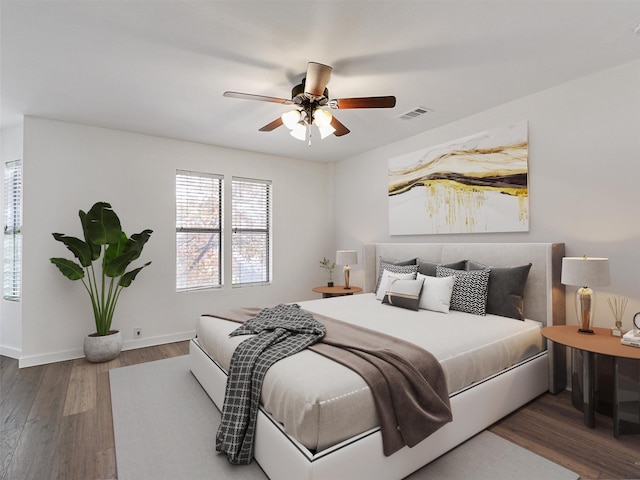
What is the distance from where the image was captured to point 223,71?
2.56 metres

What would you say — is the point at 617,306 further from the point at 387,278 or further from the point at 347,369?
the point at 347,369

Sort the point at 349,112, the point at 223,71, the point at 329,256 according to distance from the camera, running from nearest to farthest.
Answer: the point at 223,71 → the point at 349,112 → the point at 329,256

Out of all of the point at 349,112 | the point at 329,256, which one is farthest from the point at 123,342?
the point at 349,112

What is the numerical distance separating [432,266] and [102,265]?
3.63 metres

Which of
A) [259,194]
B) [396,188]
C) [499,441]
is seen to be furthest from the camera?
[259,194]

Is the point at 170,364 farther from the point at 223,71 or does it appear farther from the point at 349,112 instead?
the point at 349,112

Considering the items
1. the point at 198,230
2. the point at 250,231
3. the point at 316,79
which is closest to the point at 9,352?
the point at 198,230

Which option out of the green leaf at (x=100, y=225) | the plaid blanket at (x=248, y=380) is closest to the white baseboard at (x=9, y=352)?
the green leaf at (x=100, y=225)

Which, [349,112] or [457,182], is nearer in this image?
[349,112]

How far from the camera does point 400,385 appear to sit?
1.69 metres

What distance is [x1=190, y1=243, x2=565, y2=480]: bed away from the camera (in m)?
1.50

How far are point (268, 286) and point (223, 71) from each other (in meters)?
3.14

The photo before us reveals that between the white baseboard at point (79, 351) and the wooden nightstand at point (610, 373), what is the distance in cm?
396

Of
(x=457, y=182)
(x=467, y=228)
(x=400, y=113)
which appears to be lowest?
(x=467, y=228)
